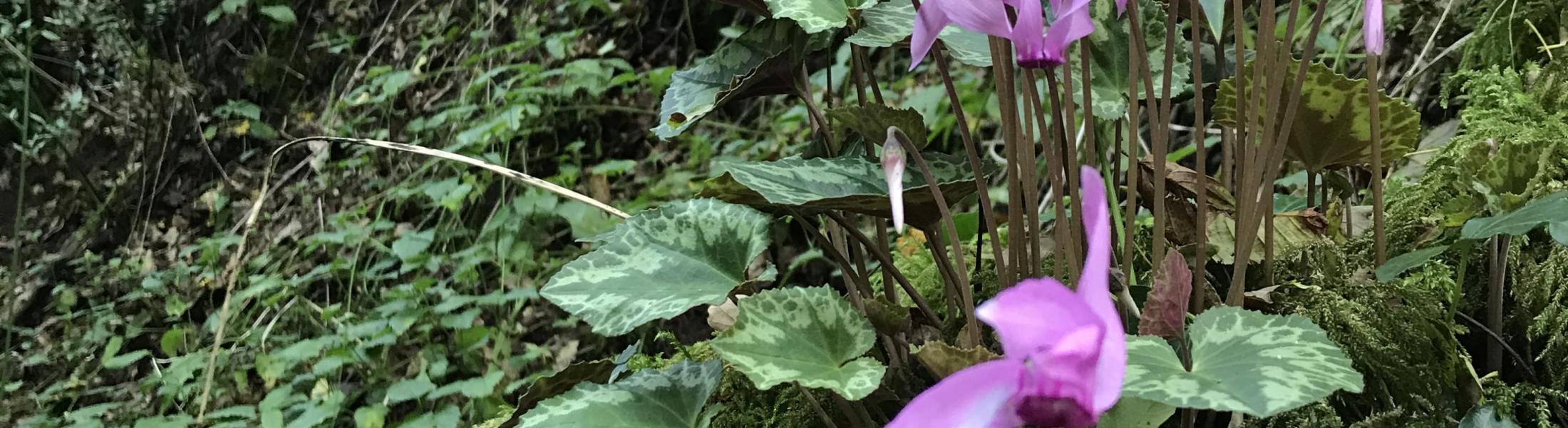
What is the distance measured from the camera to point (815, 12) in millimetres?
679

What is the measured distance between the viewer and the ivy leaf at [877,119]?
25.7 inches

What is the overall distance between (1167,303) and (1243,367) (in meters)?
0.05

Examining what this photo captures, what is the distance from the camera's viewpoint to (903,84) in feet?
8.14

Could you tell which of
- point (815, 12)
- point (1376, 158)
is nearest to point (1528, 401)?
point (1376, 158)

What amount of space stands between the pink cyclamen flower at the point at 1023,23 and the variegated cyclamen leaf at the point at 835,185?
161 mm

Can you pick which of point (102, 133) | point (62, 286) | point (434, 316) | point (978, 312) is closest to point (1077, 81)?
point (978, 312)

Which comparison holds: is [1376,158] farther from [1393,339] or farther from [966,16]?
[966,16]

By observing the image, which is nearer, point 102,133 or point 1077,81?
point 1077,81

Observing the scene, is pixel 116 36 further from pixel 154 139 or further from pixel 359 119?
pixel 359 119

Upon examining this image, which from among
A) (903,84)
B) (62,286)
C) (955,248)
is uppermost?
(955,248)

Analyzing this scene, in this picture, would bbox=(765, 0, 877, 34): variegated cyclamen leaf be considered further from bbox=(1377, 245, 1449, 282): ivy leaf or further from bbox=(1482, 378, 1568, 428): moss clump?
bbox=(1482, 378, 1568, 428): moss clump

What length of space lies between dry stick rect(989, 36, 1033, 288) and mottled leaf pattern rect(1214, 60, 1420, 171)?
0.59 ft

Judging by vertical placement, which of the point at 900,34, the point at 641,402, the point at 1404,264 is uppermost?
the point at 900,34

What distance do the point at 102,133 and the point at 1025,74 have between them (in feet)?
14.4
